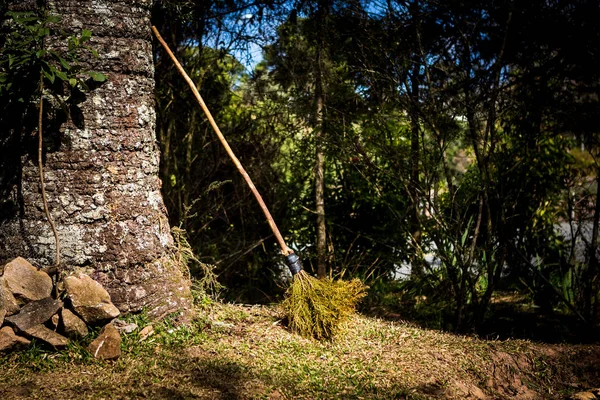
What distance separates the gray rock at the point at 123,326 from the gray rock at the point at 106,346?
0.67 ft

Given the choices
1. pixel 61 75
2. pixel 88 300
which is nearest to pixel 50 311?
pixel 88 300

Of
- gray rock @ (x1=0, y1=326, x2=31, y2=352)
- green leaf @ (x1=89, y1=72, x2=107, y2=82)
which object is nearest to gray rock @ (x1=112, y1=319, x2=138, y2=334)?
gray rock @ (x1=0, y1=326, x2=31, y2=352)

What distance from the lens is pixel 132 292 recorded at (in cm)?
306

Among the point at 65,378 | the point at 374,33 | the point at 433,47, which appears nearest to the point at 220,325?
the point at 65,378

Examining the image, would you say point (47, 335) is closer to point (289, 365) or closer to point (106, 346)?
point (106, 346)

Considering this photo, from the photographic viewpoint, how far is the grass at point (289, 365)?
253 cm

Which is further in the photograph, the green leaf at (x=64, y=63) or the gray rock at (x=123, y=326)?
the gray rock at (x=123, y=326)

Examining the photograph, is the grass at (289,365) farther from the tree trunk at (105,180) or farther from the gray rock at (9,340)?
the tree trunk at (105,180)

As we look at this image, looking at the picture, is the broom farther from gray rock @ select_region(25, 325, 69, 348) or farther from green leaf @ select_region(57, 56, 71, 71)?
green leaf @ select_region(57, 56, 71, 71)

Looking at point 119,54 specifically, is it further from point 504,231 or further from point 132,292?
point 504,231

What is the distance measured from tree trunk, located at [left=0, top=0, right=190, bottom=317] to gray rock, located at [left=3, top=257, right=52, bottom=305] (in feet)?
0.40

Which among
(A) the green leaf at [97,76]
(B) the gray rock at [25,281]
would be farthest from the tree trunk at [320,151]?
(B) the gray rock at [25,281]

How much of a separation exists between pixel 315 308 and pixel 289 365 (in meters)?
0.48

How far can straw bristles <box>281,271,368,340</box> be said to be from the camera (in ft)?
11.0
